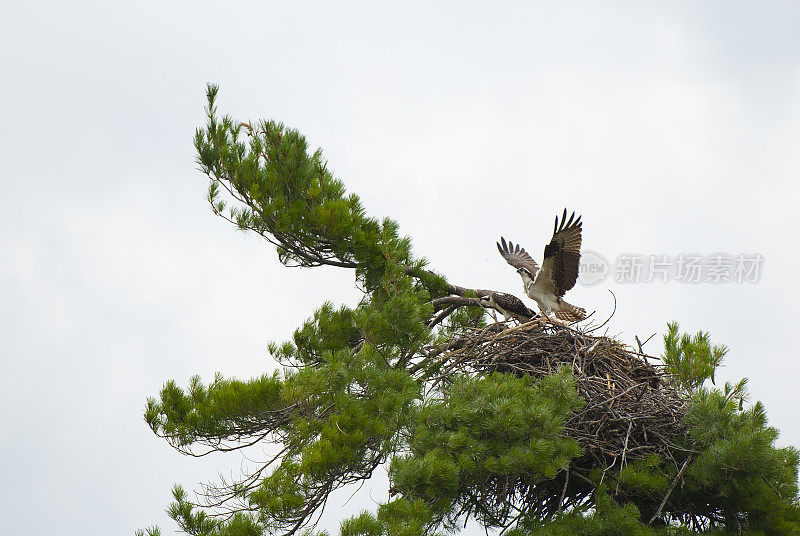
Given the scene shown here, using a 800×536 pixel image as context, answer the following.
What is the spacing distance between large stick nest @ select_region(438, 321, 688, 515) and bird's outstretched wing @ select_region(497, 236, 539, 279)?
164 centimetres

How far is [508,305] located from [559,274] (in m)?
0.52

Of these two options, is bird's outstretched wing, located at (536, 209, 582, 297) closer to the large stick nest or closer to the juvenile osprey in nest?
the juvenile osprey in nest

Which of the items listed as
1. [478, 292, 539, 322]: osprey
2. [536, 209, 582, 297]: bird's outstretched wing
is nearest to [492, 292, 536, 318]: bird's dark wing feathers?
[478, 292, 539, 322]: osprey

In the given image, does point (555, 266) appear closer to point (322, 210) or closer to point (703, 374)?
point (703, 374)

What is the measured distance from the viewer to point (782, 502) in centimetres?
523

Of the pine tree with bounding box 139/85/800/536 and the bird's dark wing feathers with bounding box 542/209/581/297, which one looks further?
the bird's dark wing feathers with bounding box 542/209/581/297

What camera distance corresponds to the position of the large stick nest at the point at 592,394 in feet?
18.7

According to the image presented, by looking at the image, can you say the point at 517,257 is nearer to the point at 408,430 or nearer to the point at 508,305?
the point at 508,305

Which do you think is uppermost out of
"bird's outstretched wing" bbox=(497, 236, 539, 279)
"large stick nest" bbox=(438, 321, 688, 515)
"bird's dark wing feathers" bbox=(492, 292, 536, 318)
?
"bird's outstretched wing" bbox=(497, 236, 539, 279)

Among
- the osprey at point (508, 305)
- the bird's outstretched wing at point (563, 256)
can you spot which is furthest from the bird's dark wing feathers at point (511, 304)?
the bird's outstretched wing at point (563, 256)

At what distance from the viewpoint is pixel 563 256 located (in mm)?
7051

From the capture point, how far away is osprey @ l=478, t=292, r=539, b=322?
23.0ft

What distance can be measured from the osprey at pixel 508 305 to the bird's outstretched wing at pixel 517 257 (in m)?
0.84

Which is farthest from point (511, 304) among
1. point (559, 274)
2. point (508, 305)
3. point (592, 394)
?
point (592, 394)
